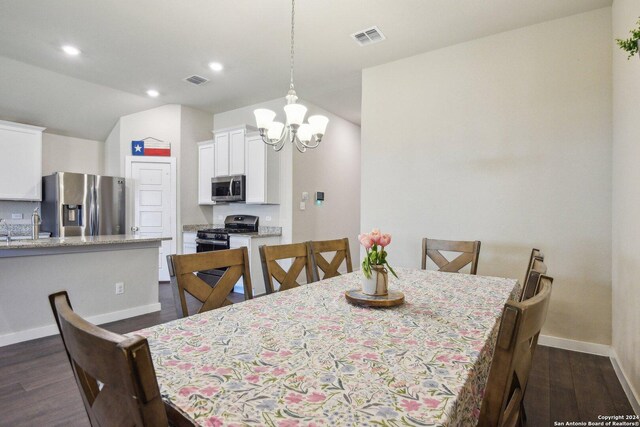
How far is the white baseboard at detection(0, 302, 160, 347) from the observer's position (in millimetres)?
2812

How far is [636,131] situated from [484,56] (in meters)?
1.62

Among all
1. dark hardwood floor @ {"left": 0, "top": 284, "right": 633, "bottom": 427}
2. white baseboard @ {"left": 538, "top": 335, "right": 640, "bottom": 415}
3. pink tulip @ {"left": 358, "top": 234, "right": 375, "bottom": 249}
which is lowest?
dark hardwood floor @ {"left": 0, "top": 284, "right": 633, "bottom": 427}

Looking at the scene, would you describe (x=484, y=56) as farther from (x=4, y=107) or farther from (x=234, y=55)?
(x=4, y=107)

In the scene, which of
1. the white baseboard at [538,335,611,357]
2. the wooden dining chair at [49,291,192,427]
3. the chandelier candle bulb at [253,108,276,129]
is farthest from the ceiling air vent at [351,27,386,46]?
the wooden dining chair at [49,291,192,427]

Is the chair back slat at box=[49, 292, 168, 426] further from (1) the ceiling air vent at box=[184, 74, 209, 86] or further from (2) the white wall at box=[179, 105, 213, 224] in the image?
(2) the white wall at box=[179, 105, 213, 224]

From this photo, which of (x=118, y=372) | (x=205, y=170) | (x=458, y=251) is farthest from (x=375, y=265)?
(x=205, y=170)

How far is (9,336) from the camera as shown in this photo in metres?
Result: 2.80

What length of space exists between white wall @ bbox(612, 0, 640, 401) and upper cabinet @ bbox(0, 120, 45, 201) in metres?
6.54

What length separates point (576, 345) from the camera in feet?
9.04

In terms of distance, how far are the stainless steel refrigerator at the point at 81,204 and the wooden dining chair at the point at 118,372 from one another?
16.6 feet

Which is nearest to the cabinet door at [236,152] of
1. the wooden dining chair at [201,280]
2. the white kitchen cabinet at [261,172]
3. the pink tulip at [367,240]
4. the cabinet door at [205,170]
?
the white kitchen cabinet at [261,172]

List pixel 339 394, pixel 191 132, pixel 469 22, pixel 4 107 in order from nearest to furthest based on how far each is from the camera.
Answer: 1. pixel 339 394
2. pixel 469 22
3. pixel 4 107
4. pixel 191 132

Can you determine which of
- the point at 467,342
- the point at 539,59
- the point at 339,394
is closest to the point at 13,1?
the point at 339,394

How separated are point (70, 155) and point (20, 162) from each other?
1.06 m
